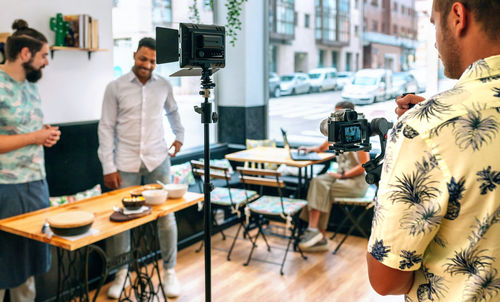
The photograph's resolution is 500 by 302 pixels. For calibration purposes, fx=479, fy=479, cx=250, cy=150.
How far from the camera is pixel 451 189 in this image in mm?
817

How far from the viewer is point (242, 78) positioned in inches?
219

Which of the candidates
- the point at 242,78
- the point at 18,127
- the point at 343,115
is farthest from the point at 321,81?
the point at 343,115

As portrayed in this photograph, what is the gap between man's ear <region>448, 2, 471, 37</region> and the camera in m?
0.84

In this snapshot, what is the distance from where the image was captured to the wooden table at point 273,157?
4.21m

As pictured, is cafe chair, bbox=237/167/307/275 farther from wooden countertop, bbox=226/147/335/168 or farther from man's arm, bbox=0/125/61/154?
man's arm, bbox=0/125/61/154

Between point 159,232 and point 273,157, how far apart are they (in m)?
1.51

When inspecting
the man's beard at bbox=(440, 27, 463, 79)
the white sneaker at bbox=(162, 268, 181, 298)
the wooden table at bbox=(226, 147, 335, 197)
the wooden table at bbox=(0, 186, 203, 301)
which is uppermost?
the man's beard at bbox=(440, 27, 463, 79)

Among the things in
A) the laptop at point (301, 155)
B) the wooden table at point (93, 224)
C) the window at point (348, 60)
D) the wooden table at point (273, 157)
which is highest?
the window at point (348, 60)

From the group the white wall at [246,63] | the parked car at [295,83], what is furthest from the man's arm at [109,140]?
the parked car at [295,83]

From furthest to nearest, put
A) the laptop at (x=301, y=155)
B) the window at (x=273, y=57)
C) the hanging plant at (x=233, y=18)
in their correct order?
the window at (x=273, y=57)
the hanging plant at (x=233, y=18)
the laptop at (x=301, y=155)

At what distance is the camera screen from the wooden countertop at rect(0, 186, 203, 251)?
144 centimetres

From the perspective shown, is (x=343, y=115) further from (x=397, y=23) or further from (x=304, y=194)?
(x=397, y=23)

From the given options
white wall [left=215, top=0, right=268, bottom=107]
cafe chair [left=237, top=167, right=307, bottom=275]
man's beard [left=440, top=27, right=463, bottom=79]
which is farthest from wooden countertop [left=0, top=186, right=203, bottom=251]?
white wall [left=215, top=0, right=268, bottom=107]

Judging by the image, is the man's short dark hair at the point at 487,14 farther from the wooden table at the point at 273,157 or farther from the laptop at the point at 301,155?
the laptop at the point at 301,155
